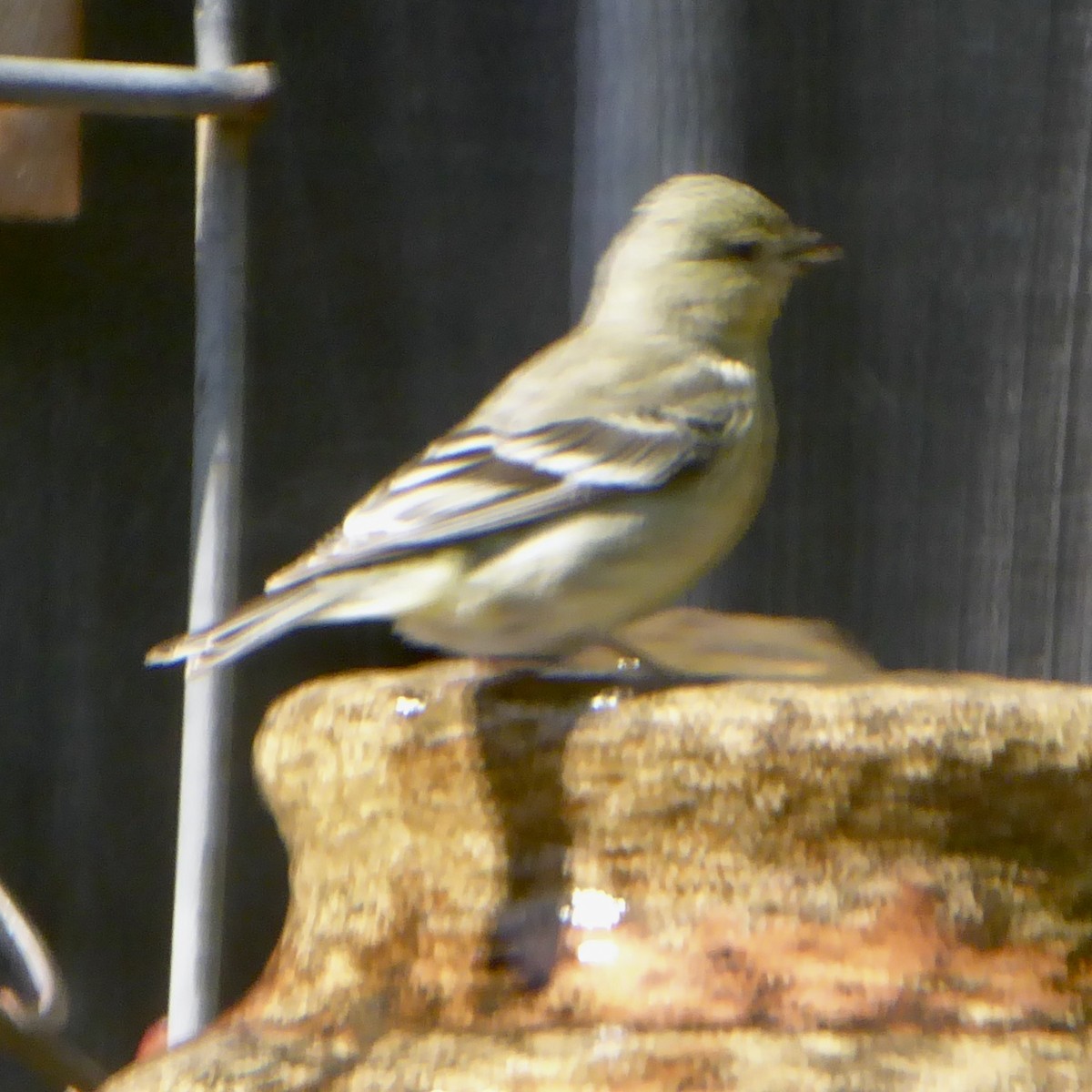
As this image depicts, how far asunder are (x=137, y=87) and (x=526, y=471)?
2.97 ft

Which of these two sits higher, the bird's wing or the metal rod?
the metal rod

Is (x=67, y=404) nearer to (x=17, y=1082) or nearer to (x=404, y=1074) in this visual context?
(x=17, y=1082)

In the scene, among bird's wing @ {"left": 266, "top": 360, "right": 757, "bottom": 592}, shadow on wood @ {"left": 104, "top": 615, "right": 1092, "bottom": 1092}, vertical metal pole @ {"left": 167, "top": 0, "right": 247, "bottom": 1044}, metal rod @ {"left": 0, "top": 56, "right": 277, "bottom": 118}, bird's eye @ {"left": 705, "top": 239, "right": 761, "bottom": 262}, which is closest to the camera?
shadow on wood @ {"left": 104, "top": 615, "right": 1092, "bottom": 1092}

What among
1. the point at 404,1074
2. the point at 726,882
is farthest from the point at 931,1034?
the point at 404,1074

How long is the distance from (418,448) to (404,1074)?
147 centimetres

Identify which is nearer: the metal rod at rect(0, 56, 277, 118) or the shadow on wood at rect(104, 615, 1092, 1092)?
the shadow on wood at rect(104, 615, 1092, 1092)

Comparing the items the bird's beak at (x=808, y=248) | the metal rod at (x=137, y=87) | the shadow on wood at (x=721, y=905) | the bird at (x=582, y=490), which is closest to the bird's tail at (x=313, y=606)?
the bird at (x=582, y=490)

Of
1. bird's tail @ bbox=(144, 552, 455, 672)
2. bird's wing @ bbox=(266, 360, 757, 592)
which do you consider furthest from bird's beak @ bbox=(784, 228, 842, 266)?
bird's tail @ bbox=(144, 552, 455, 672)

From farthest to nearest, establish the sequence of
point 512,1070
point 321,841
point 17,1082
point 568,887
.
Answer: point 17,1082
point 321,841
point 568,887
point 512,1070

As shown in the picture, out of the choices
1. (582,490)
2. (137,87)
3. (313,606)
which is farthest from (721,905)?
(137,87)

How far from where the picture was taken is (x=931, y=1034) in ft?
5.44

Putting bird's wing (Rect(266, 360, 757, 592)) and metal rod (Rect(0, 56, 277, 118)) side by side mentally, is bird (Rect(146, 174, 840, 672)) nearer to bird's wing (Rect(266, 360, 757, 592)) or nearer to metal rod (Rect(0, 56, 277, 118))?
bird's wing (Rect(266, 360, 757, 592))

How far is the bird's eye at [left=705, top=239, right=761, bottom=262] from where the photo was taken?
2.85m

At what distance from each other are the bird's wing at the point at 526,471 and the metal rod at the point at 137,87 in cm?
64
